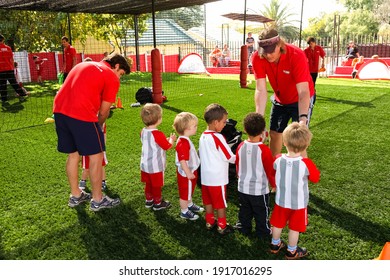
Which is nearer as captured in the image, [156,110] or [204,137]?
[204,137]

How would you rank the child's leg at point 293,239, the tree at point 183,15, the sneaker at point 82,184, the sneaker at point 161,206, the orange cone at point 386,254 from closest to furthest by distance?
the orange cone at point 386,254 → the child's leg at point 293,239 → the sneaker at point 161,206 → the sneaker at point 82,184 → the tree at point 183,15

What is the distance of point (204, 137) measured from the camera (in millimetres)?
3504

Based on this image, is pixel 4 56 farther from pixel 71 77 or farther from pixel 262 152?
pixel 262 152

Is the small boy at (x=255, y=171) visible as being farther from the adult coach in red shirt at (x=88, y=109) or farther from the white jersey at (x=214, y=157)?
the adult coach in red shirt at (x=88, y=109)

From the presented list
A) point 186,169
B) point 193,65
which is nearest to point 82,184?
point 186,169

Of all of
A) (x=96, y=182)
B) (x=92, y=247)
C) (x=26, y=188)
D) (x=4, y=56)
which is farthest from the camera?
(x=4, y=56)

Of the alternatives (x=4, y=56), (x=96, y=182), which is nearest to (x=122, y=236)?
(x=96, y=182)

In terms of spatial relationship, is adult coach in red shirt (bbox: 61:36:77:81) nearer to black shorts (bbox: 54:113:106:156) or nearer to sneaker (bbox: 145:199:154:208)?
black shorts (bbox: 54:113:106:156)

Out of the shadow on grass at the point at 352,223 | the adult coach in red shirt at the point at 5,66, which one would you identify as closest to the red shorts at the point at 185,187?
the shadow on grass at the point at 352,223

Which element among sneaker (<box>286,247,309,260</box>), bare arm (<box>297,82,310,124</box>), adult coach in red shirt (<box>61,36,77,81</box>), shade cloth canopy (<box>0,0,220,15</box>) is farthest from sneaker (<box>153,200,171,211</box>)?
adult coach in red shirt (<box>61,36,77,81</box>)

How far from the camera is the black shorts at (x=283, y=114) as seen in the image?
4.46m

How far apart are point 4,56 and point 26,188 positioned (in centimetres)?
851

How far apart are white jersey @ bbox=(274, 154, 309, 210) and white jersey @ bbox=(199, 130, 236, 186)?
20.1 inches

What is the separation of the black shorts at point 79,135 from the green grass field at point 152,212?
73 cm
